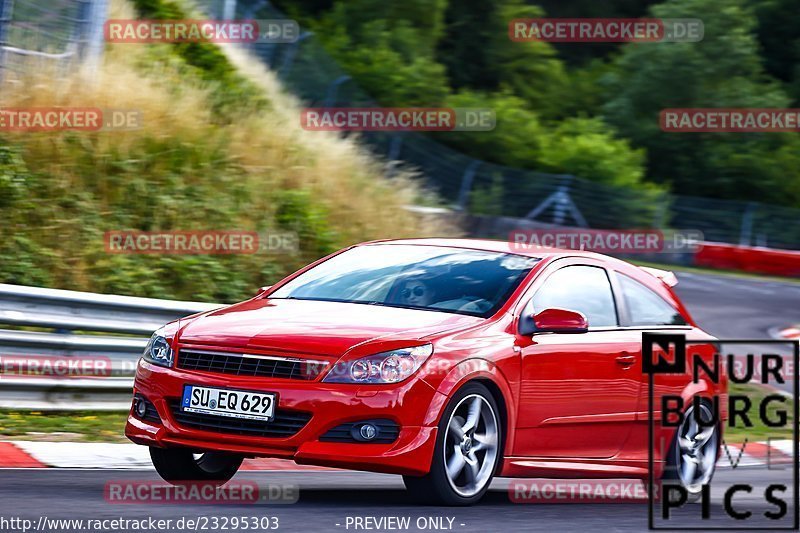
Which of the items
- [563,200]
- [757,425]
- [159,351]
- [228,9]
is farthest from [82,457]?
[563,200]

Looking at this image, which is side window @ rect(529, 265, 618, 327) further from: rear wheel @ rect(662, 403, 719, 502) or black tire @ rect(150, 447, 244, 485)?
black tire @ rect(150, 447, 244, 485)

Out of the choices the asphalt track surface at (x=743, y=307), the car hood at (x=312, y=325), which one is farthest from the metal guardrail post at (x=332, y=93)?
the car hood at (x=312, y=325)

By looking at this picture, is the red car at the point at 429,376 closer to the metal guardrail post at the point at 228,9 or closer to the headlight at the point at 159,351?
the headlight at the point at 159,351

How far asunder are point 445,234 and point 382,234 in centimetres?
178

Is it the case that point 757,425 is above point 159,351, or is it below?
below

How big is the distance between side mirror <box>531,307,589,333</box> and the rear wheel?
1514 millimetres

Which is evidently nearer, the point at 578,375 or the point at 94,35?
the point at 578,375

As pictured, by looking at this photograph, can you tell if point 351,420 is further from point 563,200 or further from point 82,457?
point 563,200

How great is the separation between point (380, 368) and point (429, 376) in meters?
0.24

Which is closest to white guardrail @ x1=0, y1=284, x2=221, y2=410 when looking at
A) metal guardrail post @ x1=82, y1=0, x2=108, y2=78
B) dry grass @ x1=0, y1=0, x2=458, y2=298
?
dry grass @ x1=0, y1=0, x2=458, y2=298

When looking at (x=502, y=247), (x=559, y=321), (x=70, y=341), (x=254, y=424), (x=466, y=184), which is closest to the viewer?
(x=254, y=424)

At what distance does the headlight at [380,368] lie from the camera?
6.79 m

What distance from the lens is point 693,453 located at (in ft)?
29.0

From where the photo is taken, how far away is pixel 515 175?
102ft
